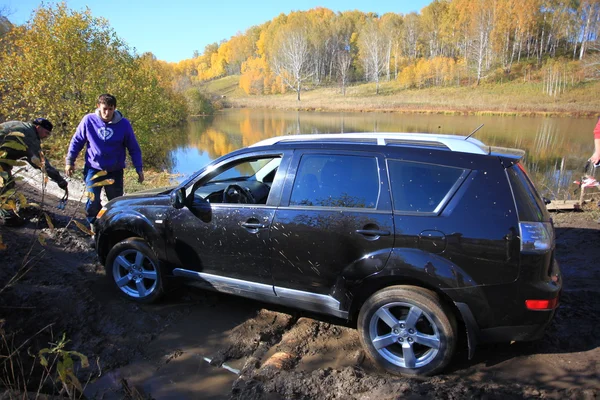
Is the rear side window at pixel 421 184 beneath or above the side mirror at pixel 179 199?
above

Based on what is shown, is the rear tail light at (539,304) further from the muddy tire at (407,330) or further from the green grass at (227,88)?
the green grass at (227,88)

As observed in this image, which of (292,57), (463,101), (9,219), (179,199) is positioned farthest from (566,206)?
(292,57)

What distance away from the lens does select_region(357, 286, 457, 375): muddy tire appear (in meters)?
2.67

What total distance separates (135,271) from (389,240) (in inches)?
105

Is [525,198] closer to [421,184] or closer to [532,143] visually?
[421,184]

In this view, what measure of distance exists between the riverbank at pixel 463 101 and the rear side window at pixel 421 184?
1474 inches

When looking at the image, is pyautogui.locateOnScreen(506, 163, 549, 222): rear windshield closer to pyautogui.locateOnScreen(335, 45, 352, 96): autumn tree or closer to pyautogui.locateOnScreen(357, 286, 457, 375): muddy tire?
pyautogui.locateOnScreen(357, 286, 457, 375): muddy tire

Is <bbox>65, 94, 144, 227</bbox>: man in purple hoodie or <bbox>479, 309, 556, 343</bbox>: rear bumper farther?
<bbox>65, 94, 144, 227</bbox>: man in purple hoodie

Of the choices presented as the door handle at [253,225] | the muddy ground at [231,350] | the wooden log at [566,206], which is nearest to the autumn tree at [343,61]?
the wooden log at [566,206]

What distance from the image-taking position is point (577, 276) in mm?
4398

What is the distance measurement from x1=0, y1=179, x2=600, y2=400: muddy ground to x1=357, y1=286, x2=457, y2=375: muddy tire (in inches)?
4.7

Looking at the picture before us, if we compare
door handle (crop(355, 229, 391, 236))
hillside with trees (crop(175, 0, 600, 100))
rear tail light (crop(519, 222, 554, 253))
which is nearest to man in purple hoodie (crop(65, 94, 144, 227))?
door handle (crop(355, 229, 391, 236))

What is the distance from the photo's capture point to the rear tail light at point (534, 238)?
8.28 ft

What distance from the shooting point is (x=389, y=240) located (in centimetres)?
279
